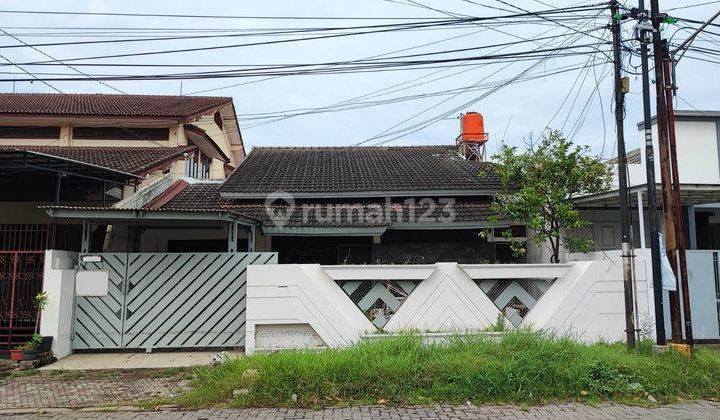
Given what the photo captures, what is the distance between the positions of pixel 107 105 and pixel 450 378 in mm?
16150

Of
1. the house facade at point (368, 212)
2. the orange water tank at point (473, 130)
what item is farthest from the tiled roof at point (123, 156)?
the orange water tank at point (473, 130)

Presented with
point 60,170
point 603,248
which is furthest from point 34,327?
point 603,248

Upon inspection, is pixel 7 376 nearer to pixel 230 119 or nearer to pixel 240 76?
pixel 240 76

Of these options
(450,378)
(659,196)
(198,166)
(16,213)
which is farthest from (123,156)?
(659,196)

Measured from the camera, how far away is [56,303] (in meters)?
8.00

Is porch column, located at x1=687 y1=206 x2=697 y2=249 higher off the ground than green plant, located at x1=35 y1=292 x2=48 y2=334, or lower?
higher

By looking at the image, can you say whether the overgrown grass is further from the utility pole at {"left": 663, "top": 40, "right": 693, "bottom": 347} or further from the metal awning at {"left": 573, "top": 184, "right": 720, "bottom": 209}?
the metal awning at {"left": 573, "top": 184, "right": 720, "bottom": 209}

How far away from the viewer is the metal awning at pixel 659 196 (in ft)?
30.2

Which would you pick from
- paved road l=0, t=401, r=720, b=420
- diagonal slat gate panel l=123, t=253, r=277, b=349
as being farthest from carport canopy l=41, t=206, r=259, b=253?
paved road l=0, t=401, r=720, b=420

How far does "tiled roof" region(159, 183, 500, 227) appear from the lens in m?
10.5

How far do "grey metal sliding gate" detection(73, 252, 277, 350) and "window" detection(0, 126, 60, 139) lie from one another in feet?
32.4

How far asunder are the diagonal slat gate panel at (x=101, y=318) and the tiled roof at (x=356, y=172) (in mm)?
3638

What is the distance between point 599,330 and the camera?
8.16 meters

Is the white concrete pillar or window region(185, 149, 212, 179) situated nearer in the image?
window region(185, 149, 212, 179)
